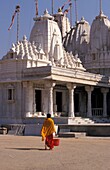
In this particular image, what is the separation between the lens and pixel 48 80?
35062 mm

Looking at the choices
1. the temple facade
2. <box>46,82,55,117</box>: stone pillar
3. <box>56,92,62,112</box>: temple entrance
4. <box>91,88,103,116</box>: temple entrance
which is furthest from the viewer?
<box>91,88,103,116</box>: temple entrance

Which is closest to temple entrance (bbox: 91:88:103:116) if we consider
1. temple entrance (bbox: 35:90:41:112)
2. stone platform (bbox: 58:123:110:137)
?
temple entrance (bbox: 35:90:41:112)

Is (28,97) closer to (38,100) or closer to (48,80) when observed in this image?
(38,100)

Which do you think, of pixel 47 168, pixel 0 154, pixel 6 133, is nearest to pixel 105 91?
pixel 6 133

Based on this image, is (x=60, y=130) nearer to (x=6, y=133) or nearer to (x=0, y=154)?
(x=6, y=133)

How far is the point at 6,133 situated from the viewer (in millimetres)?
31984

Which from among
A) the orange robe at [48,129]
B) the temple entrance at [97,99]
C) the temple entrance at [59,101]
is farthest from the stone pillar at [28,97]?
the orange robe at [48,129]

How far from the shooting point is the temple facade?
3600 cm

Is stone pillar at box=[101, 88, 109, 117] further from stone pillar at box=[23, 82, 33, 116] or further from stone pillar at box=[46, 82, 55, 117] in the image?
stone pillar at box=[23, 82, 33, 116]

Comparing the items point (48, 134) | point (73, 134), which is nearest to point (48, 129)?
point (48, 134)

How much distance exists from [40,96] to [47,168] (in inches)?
1085

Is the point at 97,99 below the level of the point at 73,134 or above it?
above

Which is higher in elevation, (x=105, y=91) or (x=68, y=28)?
(x=68, y=28)

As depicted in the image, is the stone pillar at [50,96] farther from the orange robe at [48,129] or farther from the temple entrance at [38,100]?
the orange robe at [48,129]
